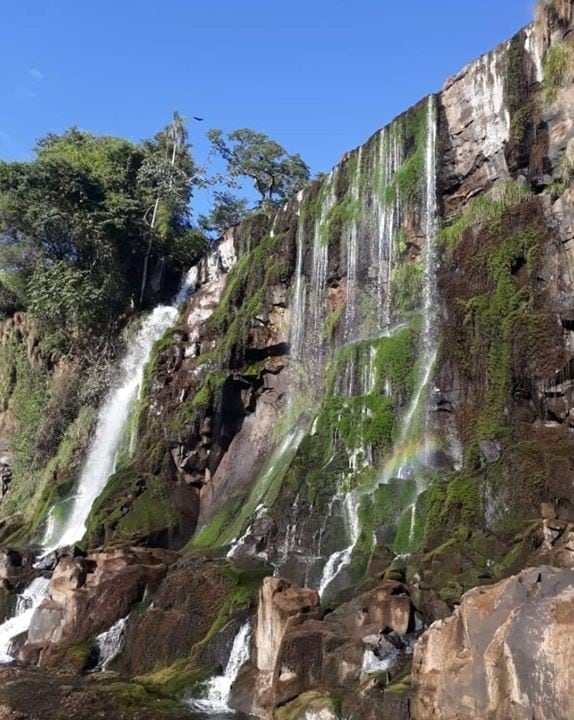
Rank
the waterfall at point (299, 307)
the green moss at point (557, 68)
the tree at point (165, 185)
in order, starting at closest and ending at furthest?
1. the green moss at point (557, 68)
2. the waterfall at point (299, 307)
3. the tree at point (165, 185)

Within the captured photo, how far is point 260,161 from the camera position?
149ft

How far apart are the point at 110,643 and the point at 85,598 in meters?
1.34

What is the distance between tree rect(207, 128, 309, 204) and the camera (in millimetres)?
45406

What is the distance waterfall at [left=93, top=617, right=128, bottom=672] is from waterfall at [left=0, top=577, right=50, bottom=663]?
6.87 feet

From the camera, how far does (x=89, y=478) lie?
97.8 feet

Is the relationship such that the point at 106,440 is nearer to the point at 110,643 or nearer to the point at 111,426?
the point at 111,426

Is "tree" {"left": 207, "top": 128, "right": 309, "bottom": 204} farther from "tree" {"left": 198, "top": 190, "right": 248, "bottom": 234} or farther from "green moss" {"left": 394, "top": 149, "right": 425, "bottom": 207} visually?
"green moss" {"left": 394, "top": 149, "right": 425, "bottom": 207}

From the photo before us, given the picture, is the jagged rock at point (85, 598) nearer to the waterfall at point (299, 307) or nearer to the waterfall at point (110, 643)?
the waterfall at point (110, 643)

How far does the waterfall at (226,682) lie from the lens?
12.7 m

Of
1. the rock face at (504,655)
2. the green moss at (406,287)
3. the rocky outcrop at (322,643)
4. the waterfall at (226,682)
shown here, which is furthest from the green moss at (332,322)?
the rock face at (504,655)

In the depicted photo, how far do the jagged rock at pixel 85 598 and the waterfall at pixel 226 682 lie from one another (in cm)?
376

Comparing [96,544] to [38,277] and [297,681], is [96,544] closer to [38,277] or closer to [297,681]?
[297,681]

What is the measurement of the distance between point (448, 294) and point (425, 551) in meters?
8.82

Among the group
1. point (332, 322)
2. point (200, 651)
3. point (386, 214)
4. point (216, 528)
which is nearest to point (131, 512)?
point (216, 528)
